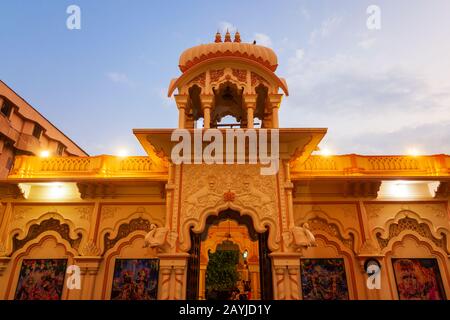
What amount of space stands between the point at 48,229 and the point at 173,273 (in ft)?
17.7

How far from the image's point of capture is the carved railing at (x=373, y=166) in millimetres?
8562

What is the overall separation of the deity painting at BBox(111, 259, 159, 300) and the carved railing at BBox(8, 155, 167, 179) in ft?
8.89

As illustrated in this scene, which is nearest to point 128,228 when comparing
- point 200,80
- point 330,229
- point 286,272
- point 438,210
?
point 200,80

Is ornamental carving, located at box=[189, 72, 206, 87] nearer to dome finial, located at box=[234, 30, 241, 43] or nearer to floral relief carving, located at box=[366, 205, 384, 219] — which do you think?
dome finial, located at box=[234, 30, 241, 43]

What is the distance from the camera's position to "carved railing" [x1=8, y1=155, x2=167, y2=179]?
8.88 m

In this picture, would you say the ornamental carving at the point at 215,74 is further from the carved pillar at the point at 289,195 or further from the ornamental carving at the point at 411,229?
the ornamental carving at the point at 411,229

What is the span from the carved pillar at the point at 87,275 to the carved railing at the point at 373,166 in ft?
21.6

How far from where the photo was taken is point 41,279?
802 cm

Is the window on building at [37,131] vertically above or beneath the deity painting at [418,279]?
above

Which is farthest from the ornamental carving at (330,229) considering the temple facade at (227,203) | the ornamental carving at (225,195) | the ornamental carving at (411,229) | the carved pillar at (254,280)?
the carved pillar at (254,280)

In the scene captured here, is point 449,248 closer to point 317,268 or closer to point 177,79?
point 317,268

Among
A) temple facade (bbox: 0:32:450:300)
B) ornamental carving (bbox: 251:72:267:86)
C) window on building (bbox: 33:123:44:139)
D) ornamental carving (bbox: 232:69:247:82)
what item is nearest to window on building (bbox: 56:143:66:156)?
window on building (bbox: 33:123:44:139)
